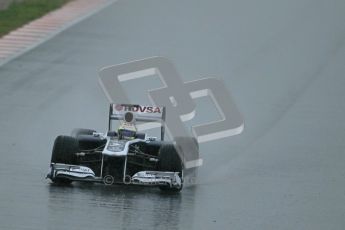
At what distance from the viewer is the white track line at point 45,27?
94.2 feet

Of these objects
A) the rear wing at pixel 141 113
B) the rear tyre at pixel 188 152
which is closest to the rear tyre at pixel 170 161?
the rear tyre at pixel 188 152

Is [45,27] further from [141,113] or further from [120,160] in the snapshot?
[120,160]

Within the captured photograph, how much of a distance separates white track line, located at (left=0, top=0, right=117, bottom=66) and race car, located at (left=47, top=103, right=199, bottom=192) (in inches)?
396

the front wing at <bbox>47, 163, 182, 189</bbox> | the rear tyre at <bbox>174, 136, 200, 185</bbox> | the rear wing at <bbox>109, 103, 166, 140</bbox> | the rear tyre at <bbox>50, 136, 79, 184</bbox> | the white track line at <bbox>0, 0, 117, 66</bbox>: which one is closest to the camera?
the front wing at <bbox>47, 163, 182, 189</bbox>

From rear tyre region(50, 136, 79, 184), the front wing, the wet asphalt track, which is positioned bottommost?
the wet asphalt track

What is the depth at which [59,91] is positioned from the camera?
24.8 metres

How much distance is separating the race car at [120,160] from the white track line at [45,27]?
396 inches

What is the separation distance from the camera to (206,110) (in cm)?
2350

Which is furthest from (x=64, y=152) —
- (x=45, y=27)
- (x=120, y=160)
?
(x=45, y=27)

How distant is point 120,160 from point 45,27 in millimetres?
15506

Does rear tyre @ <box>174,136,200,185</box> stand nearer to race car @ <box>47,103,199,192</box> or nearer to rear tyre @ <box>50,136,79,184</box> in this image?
race car @ <box>47,103,199,192</box>

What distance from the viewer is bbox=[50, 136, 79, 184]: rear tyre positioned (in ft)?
55.4

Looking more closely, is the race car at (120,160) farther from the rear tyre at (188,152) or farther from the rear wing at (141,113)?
the rear wing at (141,113)

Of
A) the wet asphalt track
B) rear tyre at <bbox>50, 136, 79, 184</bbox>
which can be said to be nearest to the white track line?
the wet asphalt track
